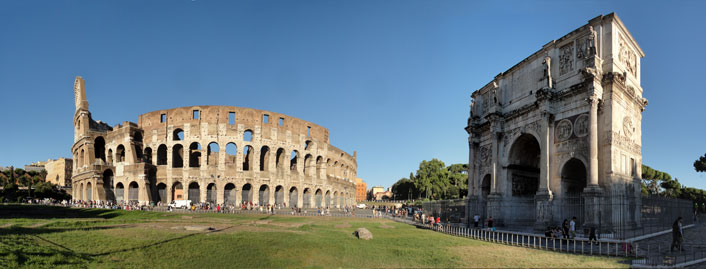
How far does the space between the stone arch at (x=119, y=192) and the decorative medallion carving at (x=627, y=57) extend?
1972 inches

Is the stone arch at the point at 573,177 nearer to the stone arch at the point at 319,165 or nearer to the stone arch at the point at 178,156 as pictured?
the stone arch at the point at 319,165

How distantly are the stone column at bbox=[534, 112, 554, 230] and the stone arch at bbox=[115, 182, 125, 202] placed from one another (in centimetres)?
4543

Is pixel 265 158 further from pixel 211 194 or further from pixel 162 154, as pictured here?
pixel 162 154

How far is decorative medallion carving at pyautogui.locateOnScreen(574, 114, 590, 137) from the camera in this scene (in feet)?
64.6

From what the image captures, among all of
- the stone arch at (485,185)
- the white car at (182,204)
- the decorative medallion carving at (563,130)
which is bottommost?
the white car at (182,204)

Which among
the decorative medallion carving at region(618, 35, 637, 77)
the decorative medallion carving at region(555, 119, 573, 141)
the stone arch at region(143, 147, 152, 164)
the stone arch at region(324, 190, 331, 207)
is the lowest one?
the stone arch at region(324, 190, 331, 207)

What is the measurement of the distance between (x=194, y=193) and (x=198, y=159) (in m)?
6.82

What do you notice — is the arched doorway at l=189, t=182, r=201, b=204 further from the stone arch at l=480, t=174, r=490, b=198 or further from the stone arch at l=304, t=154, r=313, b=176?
the stone arch at l=480, t=174, r=490, b=198

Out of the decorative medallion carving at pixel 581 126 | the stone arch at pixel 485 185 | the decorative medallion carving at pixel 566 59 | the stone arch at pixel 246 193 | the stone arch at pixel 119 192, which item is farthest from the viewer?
the stone arch at pixel 119 192

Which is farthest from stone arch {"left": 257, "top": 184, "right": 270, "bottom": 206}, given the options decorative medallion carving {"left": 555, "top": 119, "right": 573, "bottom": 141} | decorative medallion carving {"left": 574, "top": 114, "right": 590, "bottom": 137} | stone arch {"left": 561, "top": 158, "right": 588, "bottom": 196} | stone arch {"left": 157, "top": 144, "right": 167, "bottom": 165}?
decorative medallion carving {"left": 574, "top": 114, "right": 590, "bottom": 137}

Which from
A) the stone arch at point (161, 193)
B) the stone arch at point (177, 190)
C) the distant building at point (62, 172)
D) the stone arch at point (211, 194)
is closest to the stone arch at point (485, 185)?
the stone arch at point (211, 194)

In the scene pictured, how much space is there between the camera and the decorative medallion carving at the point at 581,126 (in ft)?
64.6

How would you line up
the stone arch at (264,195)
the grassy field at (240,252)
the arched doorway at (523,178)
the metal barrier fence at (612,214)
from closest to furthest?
the grassy field at (240,252), the metal barrier fence at (612,214), the arched doorway at (523,178), the stone arch at (264,195)

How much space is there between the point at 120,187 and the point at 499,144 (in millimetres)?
44433
